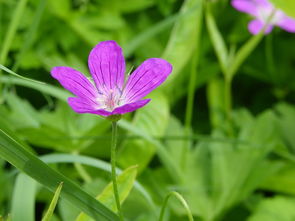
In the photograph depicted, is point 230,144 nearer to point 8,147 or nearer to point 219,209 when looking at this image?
point 219,209

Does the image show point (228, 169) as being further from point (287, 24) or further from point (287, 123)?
point (287, 24)

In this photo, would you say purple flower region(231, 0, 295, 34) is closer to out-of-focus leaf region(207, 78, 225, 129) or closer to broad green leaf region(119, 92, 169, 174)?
out-of-focus leaf region(207, 78, 225, 129)

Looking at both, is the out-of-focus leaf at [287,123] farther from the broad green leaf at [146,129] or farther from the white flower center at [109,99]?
the white flower center at [109,99]

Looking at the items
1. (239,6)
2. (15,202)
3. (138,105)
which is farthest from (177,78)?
(138,105)

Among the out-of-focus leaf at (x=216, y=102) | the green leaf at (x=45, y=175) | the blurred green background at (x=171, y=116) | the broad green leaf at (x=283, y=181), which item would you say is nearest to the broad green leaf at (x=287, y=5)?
the blurred green background at (x=171, y=116)

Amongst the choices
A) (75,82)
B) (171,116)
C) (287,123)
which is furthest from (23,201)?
(287,123)
